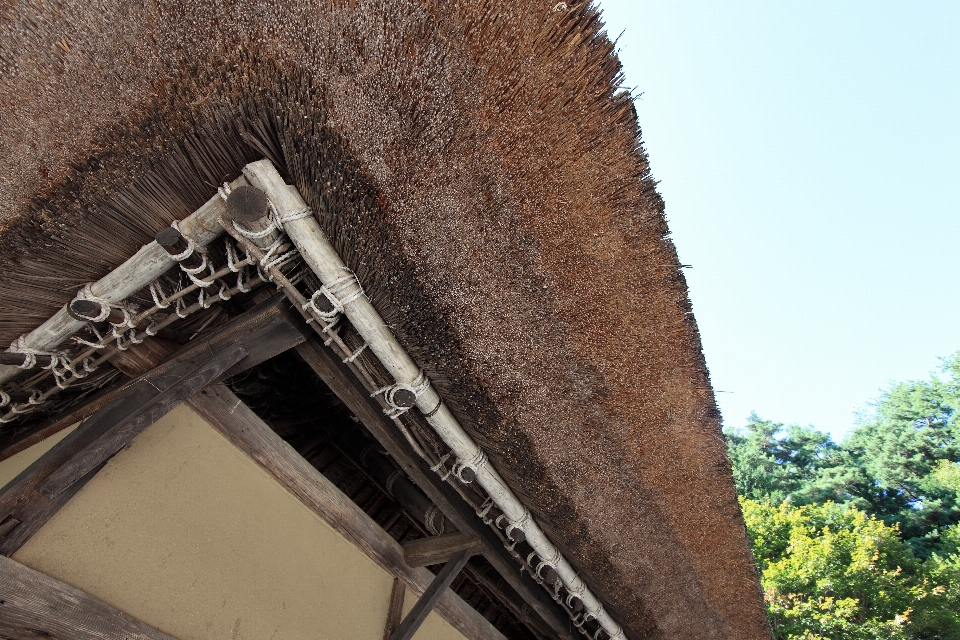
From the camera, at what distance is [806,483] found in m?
15.8

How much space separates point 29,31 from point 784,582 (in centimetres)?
1011

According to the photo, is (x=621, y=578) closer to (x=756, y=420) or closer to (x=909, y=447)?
(x=909, y=447)

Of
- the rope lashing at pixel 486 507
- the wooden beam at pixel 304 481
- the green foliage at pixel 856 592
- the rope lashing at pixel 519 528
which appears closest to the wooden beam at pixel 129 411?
the wooden beam at pixel 304 481

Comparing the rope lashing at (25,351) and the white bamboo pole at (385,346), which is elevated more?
the white bamboo pole at (385,346)

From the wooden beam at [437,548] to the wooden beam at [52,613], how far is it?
3.25 feet

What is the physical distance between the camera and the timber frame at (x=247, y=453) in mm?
1426

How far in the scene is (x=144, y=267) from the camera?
139 cm

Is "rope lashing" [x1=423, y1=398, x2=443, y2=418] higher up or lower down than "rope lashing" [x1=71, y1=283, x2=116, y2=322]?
higher up

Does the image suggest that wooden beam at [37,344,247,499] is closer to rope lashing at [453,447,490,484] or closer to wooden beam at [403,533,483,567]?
rope lashing at [453,447,490,484]

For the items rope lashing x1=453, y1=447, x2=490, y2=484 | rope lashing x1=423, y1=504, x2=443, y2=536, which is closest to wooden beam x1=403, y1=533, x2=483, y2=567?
rope lashing x1=423, y1=504, x2=443, y2=536

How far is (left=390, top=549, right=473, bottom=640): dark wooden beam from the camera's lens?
6.98 feet

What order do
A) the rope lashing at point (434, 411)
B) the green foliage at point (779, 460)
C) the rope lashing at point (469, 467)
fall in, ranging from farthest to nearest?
the green foliage at point (779, 460) → the rope lashing at point (469, 467) → the rope lashing at point (434, 411)

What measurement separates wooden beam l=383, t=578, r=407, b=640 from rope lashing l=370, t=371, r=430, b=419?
1084 millimetres

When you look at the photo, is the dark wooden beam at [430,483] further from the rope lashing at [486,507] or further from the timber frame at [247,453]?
the rope lashing at [486,507]
